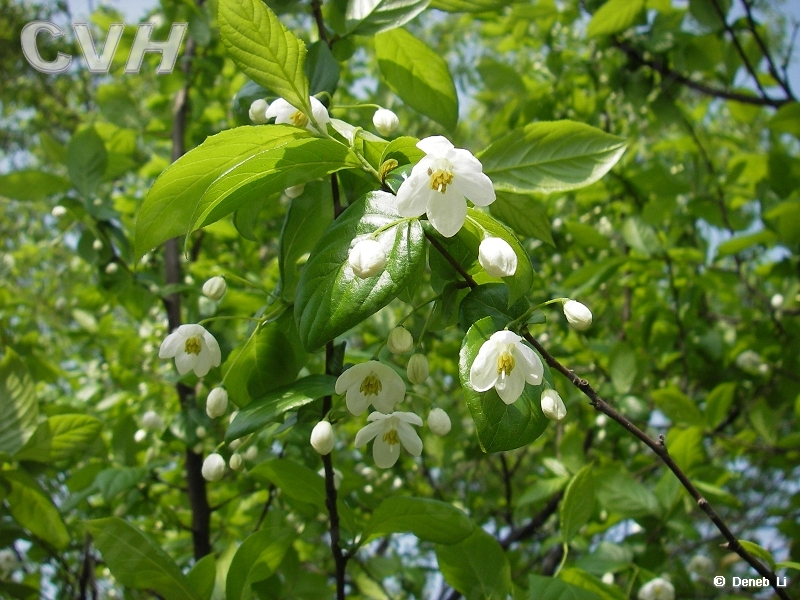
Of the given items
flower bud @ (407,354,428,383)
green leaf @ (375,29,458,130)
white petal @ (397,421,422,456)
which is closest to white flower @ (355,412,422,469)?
white petal @ (397,421,422,456)

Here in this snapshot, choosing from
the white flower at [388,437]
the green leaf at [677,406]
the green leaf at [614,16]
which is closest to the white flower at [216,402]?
the white flower at [388,437]

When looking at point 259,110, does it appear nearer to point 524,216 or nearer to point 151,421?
point 524,216

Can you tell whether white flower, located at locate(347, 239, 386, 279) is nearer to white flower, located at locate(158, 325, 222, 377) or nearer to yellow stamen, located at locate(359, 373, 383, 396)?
yellow stamen, located at locate(359, 373, 383, 396)

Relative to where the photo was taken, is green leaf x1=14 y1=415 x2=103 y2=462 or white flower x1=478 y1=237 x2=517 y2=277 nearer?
white flower x1=478 y1=237 x2=517 y2=277

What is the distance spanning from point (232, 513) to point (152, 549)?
1660 millimetres

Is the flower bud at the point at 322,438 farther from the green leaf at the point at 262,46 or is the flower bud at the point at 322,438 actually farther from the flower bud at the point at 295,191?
the green leaf at the point at 262,46

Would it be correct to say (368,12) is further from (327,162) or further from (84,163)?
(84,163)

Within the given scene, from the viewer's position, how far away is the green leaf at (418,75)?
162 cm

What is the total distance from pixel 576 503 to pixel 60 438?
1.41 metres

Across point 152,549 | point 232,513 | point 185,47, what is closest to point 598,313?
point 232,513

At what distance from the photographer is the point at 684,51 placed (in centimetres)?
305

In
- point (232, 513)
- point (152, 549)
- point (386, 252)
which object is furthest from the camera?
point (232, 513)

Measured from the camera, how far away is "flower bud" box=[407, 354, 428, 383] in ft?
4.18

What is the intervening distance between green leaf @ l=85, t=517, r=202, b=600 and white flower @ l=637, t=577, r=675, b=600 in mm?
1441
